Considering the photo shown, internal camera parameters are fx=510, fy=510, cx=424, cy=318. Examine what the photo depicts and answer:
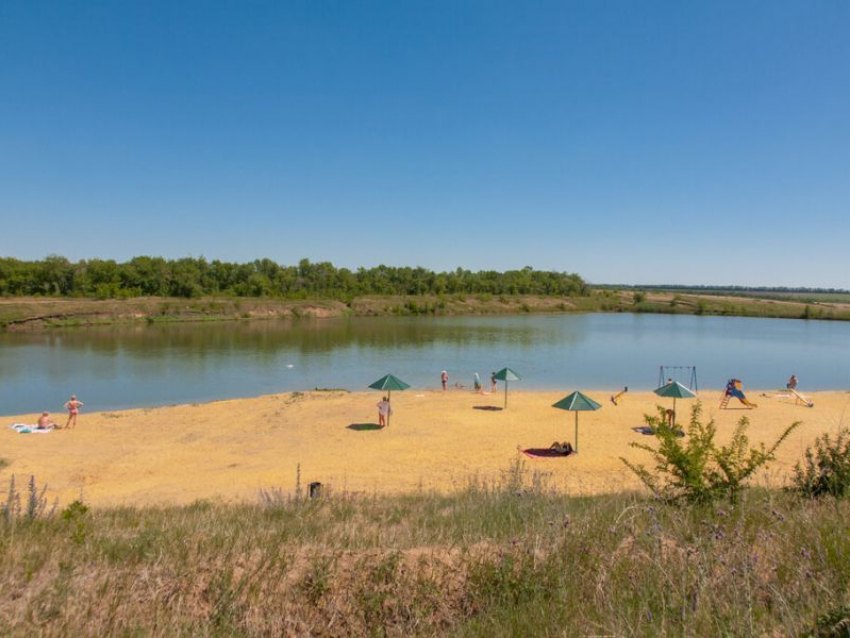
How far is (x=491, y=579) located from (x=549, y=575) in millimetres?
462

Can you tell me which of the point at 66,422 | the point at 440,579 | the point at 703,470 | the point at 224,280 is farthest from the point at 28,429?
the point at 224,280

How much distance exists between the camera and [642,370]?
39688mm

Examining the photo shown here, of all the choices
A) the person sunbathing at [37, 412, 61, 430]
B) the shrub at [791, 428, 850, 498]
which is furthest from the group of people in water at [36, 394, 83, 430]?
the shrub at [791, 428, 850, 498]

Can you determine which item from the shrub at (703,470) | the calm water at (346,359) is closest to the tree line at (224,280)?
the calm water at (346,359)

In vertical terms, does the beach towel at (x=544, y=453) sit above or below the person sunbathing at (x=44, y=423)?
above

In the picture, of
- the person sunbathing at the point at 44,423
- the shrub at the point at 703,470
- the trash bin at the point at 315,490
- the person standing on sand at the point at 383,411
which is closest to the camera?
the shrub at the point at 703,470

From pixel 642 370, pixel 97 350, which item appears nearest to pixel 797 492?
pixel 642 370

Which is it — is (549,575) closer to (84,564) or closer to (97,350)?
(84,564)

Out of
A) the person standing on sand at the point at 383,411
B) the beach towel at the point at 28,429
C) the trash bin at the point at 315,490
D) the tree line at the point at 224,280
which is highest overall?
the tree line at the point at 224,280

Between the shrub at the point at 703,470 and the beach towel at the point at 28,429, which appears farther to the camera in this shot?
the beach towel at the point at 28,429

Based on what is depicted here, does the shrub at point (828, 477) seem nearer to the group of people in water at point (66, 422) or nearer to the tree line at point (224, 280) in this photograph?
the group of people in water at point (66, 422)

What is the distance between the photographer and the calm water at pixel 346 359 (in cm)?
3084

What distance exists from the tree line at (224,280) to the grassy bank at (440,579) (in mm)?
97650

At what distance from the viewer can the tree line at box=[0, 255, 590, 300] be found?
90.9 metres
